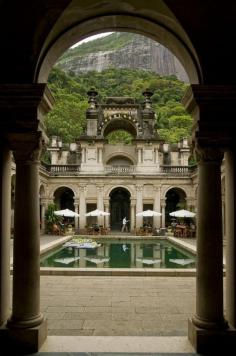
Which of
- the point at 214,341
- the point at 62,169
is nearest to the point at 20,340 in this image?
the point at 214,341

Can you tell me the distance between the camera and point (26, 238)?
16.7ft

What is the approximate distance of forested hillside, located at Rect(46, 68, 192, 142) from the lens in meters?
53.6

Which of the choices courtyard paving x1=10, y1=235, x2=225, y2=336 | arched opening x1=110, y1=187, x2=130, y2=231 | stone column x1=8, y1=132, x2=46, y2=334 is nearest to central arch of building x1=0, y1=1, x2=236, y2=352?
stone column x1=8, y1=132, x2=46, y2=334

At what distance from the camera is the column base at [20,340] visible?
4.89 metres

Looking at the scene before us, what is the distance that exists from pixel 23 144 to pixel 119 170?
29112mm

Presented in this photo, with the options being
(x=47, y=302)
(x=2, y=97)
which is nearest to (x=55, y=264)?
(x=47, y=302)

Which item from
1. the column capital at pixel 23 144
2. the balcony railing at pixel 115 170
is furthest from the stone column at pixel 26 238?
the balcony railing at pixel 115 170

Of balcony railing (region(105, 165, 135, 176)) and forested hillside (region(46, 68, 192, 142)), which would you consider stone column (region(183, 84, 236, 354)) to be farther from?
A: forested hillside (region(46, 68, 192, 142))

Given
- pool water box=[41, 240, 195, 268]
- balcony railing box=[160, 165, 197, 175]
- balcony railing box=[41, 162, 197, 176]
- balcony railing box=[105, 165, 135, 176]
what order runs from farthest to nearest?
balcony railing box=[160, 165, 197, 175]
balcony railing box=[41, 162, 197, 176]
balcony railing box=[105, 165, 135, 176]
pool water box=[41, 240, 195, 268]

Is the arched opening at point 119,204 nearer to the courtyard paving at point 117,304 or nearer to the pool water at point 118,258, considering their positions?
the pool water at point 118,258

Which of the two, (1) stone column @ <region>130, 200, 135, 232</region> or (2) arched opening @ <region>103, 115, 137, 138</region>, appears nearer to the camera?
(1) stone column @ <region>130, 200, 135, 232</region>

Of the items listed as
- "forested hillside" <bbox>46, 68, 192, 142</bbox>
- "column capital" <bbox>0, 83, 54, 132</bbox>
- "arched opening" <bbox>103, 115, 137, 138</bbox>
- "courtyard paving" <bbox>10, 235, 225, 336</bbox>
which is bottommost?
"courtyard paving" <bbox>10, 235, 225, 336</bbox>

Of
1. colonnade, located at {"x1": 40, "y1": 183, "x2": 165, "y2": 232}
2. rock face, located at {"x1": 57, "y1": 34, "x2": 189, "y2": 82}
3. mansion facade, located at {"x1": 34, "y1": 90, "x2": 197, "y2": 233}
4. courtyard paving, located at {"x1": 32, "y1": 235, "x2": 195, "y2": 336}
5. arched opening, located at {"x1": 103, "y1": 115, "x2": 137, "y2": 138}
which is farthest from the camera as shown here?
rock face, located at {"x1": 57, "y1": 34, "x2": 189, "y2": 82}

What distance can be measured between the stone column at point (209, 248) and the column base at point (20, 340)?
2.14m
